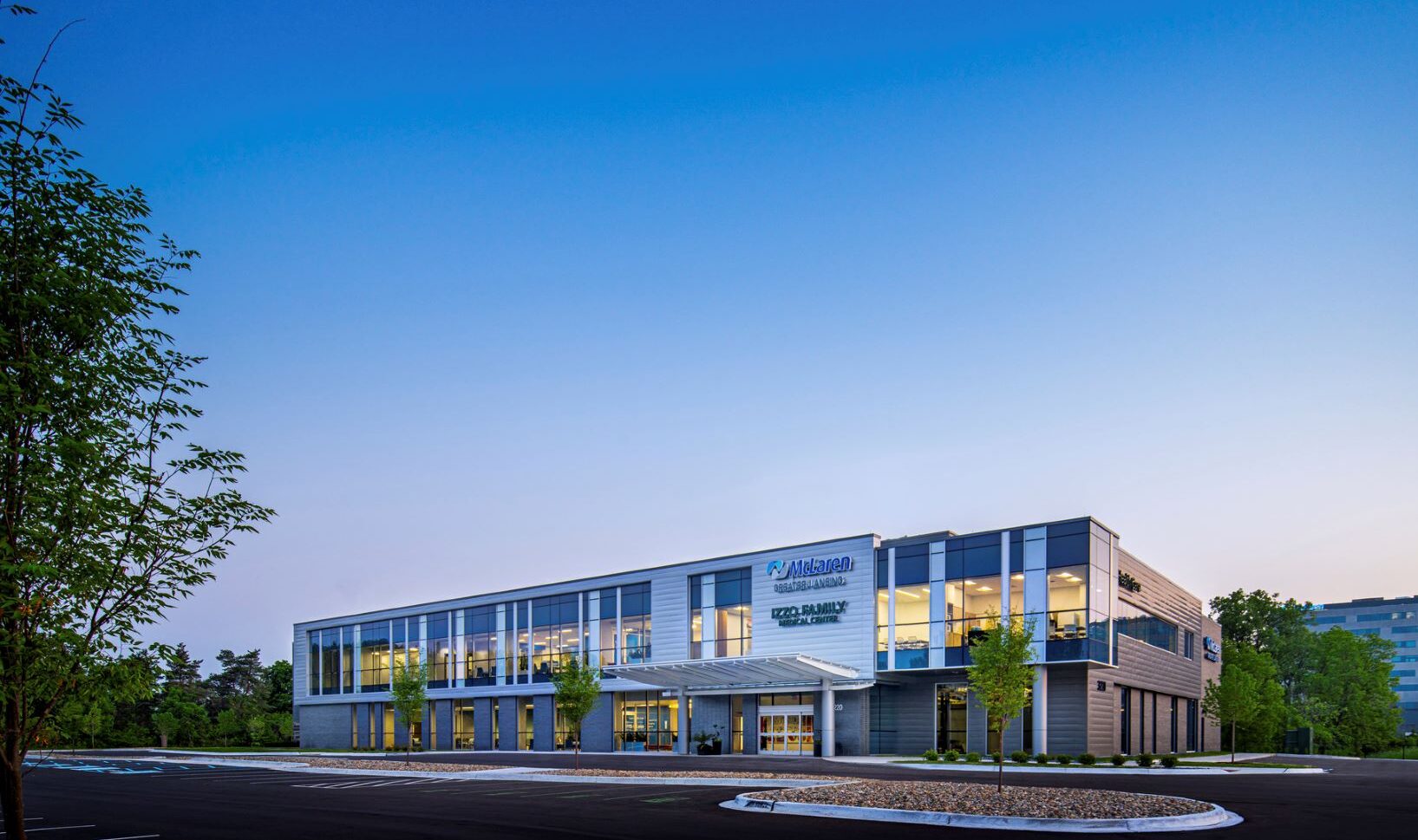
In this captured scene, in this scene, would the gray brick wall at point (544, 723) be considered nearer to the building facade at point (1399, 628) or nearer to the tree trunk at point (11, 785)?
the tree trunk at point (11, 785)

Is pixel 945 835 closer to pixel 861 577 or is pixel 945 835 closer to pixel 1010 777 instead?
pixel 1010 777

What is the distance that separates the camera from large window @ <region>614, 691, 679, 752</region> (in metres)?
52.6

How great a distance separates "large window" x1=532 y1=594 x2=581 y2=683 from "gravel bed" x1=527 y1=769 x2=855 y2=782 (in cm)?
2666

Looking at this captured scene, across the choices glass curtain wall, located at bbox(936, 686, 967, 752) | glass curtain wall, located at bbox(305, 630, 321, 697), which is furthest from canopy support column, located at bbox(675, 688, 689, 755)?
glass curtain wall, located at bbox(305, 630, 321, 697)

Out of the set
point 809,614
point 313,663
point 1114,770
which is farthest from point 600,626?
point 1114,770

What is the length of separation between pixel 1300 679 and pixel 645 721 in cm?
7166

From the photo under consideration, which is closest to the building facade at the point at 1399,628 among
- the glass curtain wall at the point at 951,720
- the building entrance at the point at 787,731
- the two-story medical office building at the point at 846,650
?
the two-story medical office building at the point at 846,650

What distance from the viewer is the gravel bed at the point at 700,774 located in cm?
2718

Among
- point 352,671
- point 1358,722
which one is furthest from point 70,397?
point 1358,722

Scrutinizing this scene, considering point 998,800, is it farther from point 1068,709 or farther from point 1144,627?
point 1144,627

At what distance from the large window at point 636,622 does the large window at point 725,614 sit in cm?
364

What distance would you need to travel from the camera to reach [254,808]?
21484 mm

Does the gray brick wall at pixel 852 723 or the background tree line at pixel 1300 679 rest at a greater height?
the gray brick wall at pixel 852 723

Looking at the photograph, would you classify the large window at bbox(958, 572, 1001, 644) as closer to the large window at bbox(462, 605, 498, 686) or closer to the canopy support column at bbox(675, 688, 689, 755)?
the canopy support column at bbox(675, 688, 689, 755)
